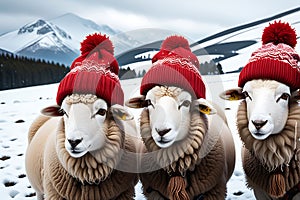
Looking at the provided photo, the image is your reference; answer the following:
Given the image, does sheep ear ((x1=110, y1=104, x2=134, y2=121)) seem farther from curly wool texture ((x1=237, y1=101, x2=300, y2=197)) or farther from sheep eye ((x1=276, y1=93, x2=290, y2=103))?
sheep eye ((x1=276, y1=93, x2=290, y2=103))

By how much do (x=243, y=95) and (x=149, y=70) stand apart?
999 mm

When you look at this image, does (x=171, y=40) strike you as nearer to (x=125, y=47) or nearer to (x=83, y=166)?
(x=125, y=47)

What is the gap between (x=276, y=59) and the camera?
10.6 ft

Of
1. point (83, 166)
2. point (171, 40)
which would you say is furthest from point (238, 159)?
point (83, 166)

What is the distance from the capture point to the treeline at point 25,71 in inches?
815

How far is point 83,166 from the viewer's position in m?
3.18

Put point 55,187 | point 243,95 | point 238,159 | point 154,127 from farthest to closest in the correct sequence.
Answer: point 238,159
point 243,95
point 55,187
point 154,127

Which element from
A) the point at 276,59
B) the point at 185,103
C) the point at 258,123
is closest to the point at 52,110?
the point at 185,103

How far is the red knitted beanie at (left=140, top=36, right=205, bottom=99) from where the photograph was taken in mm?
3277

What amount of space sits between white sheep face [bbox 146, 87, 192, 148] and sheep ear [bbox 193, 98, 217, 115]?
0.10 m

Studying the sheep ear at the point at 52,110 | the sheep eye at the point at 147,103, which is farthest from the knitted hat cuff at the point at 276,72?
the sheep ear at the point at 52,110

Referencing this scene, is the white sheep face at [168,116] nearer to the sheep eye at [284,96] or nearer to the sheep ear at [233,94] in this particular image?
the sheep ear at [233,94]

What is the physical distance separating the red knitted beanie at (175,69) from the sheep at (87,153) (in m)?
0.44

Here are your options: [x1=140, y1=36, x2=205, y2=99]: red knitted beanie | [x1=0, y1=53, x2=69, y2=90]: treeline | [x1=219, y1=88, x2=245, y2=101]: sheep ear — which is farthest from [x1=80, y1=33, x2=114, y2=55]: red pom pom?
[x1=0, y1=53, x2=69, y2=90]: treeline
